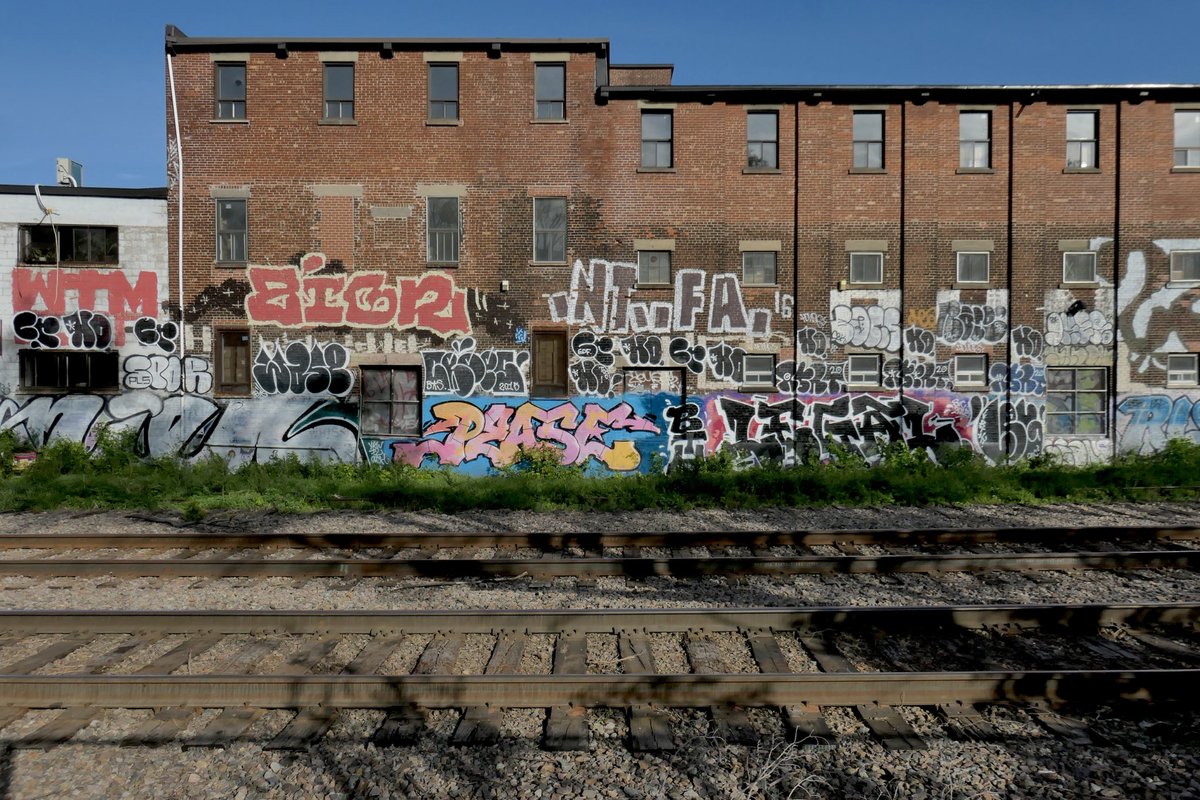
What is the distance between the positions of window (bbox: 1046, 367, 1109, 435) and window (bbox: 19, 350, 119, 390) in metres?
22.6

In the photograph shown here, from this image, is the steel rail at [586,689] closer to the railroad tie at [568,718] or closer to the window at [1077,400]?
the railroad tie at [568,718]

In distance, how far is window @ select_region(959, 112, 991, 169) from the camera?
16.3m

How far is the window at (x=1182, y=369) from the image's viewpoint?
1616 centimetres

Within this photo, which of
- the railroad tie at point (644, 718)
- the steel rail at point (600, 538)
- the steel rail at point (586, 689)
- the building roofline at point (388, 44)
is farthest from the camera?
the building roofline at point (388, 44)

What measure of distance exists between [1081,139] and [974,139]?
2593 millimetres

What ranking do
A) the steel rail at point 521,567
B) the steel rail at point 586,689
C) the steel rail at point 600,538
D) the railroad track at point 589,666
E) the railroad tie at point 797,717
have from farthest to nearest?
the steel rail at point 600,538 < the steel rail at point 521,567 < the steel rail at point 586,689 < the railroad track at point 589,666 < the railroad tie at point 797,717

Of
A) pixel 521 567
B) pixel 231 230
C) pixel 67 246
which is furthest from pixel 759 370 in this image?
pixel 67 246

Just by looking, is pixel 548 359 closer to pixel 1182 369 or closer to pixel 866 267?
pixel 866 267

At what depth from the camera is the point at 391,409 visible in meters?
16.1

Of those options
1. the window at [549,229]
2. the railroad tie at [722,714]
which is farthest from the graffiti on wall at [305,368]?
the railroad tie at [722,714]

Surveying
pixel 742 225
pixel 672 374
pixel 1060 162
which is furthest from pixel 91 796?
pixel 1060 162

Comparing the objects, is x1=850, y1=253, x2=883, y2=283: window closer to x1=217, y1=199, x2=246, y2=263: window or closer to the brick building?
the brick building

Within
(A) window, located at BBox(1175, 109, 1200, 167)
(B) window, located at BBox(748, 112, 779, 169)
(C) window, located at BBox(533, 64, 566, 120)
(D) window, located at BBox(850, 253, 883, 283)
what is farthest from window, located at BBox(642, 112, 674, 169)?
(A) window, located at BBox(1175, 109, 1200, 167)

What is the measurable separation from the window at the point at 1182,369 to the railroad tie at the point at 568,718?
17.7 metres
